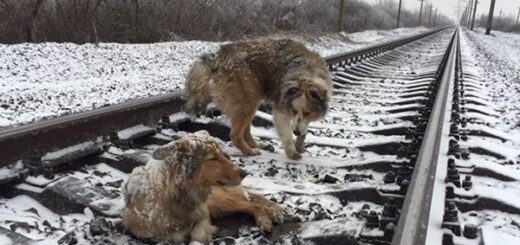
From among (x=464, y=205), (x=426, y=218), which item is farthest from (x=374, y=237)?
(x=464, y=205)

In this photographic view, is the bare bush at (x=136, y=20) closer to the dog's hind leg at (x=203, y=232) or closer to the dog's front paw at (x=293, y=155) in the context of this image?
the dog's front paw at (x=293, y=155)

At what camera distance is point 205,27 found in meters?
22.0

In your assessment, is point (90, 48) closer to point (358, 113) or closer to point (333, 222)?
point (358, 113)

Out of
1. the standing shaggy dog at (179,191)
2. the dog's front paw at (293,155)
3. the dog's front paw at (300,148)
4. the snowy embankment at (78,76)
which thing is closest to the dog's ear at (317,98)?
the dog's front paw at (300,148)

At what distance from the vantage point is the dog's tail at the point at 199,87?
5715 millimetres

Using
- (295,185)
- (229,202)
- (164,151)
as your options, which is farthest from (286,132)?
(164,151)

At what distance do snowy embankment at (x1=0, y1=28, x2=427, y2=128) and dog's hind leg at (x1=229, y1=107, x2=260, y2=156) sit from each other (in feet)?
8.59

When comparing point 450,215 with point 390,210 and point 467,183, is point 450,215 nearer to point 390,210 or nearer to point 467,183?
point 390,210

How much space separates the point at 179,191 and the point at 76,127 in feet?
6.04

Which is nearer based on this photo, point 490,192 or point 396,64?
point 490,192

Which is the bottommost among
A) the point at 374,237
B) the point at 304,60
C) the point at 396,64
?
the point at 396,64

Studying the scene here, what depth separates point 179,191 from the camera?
340 cm

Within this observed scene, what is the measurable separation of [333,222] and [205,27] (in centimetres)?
1942

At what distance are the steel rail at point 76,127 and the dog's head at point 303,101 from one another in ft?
4.62
